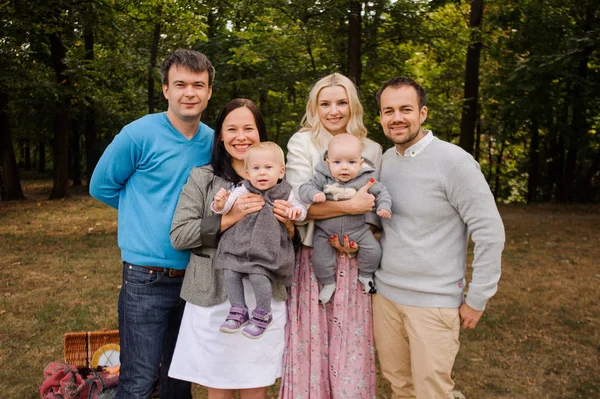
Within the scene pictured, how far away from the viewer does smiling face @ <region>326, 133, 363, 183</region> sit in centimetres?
278

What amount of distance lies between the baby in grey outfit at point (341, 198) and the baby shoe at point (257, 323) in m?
0.45

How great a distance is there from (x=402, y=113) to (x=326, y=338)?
1422mm

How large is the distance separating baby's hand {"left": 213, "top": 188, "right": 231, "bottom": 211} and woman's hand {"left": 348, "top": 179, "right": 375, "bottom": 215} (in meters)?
0.70

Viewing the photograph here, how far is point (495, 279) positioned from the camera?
8.79 feet

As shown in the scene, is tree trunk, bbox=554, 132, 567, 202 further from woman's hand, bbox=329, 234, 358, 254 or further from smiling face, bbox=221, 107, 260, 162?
smiling face, bbox=221, 107, 260, 162

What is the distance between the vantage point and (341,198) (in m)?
2.84

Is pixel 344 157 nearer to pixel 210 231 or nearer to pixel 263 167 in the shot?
pixel 263 167

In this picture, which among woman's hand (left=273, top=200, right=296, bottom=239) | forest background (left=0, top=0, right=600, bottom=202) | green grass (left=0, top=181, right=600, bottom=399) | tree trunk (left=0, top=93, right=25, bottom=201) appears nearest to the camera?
woman's hand (left=273, top=200, right=296, bottom=239)

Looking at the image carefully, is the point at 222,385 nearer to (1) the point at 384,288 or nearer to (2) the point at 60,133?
(1) the point at 384,288

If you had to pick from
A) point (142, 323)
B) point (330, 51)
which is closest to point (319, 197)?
point (142, 323)

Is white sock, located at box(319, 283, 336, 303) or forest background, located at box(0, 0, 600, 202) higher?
forest background, located at box(0, 0, 600, 202)

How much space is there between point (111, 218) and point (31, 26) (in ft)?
15.9

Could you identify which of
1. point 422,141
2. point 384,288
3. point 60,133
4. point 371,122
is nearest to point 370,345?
point 384,288

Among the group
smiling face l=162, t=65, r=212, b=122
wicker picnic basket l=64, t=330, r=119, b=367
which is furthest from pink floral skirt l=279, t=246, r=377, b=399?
wicker picnic basket l=64, t=330, r=119, b=367
